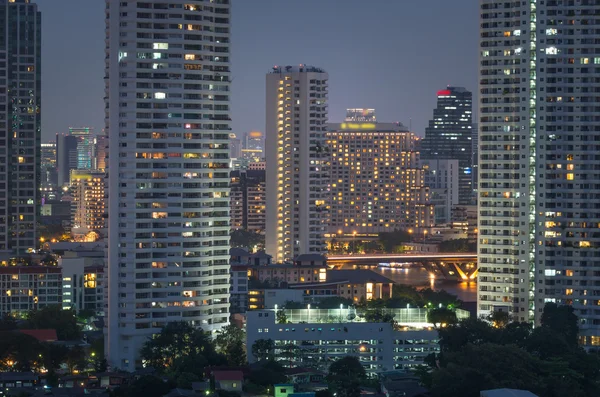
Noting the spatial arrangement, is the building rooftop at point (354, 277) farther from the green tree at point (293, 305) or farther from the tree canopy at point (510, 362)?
the tree canopy at point (510, 362)

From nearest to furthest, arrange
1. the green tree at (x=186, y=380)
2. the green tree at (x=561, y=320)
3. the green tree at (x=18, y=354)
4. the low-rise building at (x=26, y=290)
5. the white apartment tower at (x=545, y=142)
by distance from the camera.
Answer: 1. the green tree at (x=186, y=380)
2. the green tree at (x=18, y=354)
3. the green tree at (x=561, y=320)
4. the white apartment tower at (x=545, y=142)
5. the low-rise building at (x=26, y=290)

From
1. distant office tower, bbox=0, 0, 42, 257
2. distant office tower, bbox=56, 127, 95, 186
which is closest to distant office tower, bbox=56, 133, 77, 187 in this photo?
distant office tower, bbox=56, 127, 95, 186

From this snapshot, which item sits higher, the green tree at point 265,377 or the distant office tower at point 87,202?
the distant office tower at point 87,202

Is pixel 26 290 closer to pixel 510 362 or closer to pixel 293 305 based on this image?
pixel 293 305

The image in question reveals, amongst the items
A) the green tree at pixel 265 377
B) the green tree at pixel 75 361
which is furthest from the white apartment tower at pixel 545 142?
the green tree at pixel 75 361

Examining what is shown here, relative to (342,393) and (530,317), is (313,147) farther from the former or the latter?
(342,393)

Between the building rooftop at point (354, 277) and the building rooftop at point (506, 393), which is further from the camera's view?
the building rooftop at point (354, 277)

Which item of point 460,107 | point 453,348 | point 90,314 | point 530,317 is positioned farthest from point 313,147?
point 460,107

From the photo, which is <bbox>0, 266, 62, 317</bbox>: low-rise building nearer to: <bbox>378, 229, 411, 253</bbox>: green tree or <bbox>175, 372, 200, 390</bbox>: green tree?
<bbox>175, 372, 200, 390</bbox>: green tree
